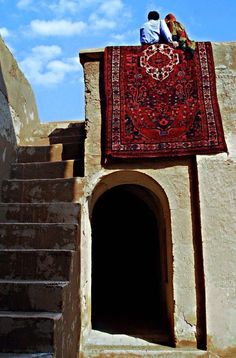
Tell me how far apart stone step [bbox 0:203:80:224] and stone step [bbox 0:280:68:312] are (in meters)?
1.09

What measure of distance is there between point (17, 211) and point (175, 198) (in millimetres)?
1918

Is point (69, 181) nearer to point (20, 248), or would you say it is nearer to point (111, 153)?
point (111, 153)

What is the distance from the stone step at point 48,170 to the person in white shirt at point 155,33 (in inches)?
79.3

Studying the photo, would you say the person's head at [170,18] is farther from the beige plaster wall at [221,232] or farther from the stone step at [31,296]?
the stone step at [31,296]

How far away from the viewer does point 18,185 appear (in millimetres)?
4613

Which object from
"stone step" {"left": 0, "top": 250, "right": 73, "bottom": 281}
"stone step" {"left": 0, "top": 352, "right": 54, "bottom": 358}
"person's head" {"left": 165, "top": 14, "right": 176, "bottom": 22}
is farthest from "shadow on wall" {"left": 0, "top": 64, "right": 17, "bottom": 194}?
"person's head" {"left": 165, "top": 14, "right": 176, "bottom": 22}

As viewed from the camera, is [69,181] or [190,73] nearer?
[69,181]

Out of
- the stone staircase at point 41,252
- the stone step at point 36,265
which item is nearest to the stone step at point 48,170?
the stone staircase at point 41,252

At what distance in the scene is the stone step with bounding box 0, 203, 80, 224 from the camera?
163 inches

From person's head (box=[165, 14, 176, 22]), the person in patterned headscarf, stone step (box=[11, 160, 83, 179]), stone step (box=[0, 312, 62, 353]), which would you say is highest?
person's head (box=[165, 14, 176, 22])

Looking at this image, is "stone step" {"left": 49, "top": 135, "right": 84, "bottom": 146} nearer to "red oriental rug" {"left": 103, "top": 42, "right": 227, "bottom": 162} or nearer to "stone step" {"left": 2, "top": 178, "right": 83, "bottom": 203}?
"red oriental rug" {"left": 103, "top": 42, "right": 227, "bottom": 162}

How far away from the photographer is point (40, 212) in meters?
4.20

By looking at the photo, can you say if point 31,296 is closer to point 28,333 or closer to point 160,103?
point 28,333

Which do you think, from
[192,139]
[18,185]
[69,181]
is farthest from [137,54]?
[18,185]
